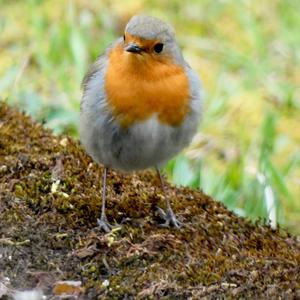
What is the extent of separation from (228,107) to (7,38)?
170 cm

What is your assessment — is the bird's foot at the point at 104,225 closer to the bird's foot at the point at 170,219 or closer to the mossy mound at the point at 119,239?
the mossy mound at the point at 119,239

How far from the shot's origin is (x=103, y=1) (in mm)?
6844

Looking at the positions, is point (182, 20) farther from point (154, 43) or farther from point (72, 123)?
point (154, 43)

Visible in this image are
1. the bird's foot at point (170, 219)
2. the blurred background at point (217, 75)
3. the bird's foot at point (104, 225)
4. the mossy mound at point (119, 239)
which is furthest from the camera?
the blurred background at point (217, 75)

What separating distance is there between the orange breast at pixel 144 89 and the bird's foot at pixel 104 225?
0.37 m

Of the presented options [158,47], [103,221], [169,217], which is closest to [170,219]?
[169,217]

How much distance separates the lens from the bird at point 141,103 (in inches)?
135

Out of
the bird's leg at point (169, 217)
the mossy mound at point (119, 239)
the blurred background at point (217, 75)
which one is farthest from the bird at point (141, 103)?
the blurred background at point (217, 75)

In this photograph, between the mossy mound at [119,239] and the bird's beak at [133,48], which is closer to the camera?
the mossy mound at [119,239]

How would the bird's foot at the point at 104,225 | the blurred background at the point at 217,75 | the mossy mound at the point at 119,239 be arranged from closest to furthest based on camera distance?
1. the mossy mound at the point at 119,239
2. the bird's foot at the point at 104,225
3. the blurred background at the point at 217,75

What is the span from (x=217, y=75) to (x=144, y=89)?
2811mm

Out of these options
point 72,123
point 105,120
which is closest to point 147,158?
point 105,120

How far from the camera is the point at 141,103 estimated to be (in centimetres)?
341

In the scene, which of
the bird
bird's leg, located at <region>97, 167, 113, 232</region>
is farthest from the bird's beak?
bird's leg, located at <region>97, 167, 113, 232</region>
